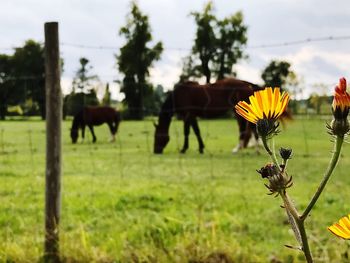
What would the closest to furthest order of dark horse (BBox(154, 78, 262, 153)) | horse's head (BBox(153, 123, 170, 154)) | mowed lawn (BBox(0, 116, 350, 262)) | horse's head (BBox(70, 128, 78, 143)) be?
mowed lawn (BBox(0, 116, 350, 262)) → horse's head (BBox(153, 123, 170, 154)) → dark horse (BBox(154, 78, 262, 153)) → horse's head (BBox(70, 128, 78, 143))

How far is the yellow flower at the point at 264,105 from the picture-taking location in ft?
2.11

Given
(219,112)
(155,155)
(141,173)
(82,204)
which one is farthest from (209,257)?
(219,112)

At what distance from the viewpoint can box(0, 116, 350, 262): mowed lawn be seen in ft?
13.4

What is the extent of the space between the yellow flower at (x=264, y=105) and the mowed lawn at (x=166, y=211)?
18 cm

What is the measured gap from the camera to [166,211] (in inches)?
254

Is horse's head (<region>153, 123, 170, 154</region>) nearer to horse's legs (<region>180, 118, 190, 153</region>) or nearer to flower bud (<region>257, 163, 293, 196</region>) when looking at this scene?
horse's legs (<region>180, 118, 190, 153</region>)

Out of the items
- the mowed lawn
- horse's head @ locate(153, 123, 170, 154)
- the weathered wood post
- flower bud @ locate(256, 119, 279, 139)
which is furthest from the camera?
horse's head @ locate(153, 123, 170, 154)

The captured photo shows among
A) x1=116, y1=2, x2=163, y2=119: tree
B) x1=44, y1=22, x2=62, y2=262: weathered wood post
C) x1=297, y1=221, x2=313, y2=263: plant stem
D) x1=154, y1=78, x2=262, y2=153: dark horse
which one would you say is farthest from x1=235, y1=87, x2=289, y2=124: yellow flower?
x1=116, y1=2, x2=163, y2=119: tree

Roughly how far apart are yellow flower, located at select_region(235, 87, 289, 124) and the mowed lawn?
18 centimetres

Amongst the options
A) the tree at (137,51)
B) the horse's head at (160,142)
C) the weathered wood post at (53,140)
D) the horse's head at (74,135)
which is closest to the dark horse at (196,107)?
the horse's head at (160,142)

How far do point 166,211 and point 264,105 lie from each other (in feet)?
19.3

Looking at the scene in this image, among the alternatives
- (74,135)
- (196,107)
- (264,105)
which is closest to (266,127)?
(264,105)

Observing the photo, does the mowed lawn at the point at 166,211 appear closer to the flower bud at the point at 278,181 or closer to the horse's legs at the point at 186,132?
the flower bud at the point at 278,181

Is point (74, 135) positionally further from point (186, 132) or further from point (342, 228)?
point (342, 228)
